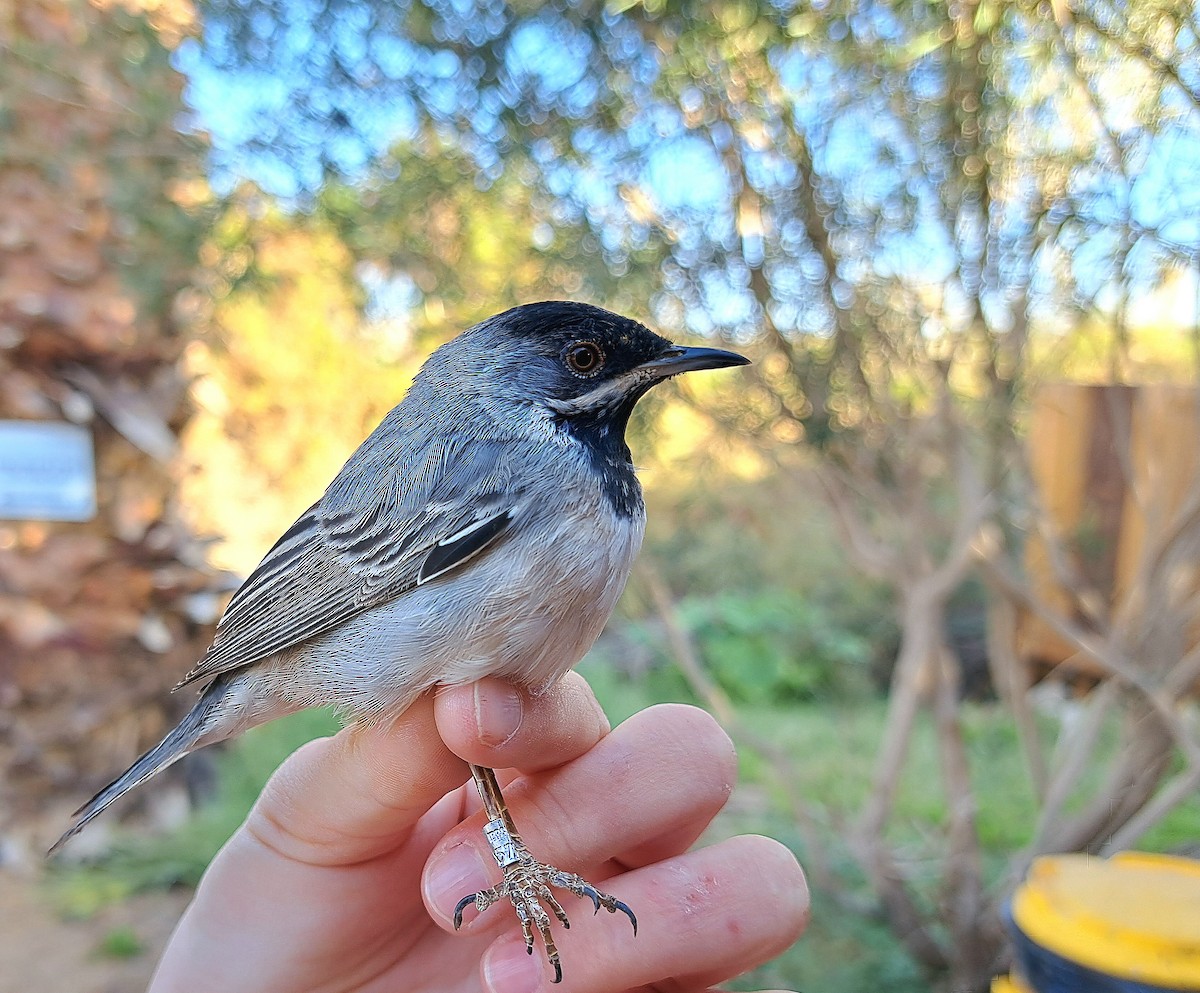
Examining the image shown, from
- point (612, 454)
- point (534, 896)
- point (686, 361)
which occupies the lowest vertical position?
point (534, 896)

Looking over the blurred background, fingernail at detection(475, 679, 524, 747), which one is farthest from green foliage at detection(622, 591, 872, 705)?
fingernail at detection(475, 679, 524, 747)

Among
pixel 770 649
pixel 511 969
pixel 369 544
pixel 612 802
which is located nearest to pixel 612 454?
pixel 369 544

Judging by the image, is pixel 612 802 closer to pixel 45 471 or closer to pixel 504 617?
pixel 504 617

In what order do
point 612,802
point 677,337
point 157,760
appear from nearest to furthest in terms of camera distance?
1. point 612,802
2. point 157,760
3. point 677,337

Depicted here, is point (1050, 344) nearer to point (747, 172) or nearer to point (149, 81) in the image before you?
point (747, 172)

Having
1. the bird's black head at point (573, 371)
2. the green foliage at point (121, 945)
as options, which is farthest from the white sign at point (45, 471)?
the bird's black head at point (573, 371)

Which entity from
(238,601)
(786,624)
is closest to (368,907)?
(238,601)

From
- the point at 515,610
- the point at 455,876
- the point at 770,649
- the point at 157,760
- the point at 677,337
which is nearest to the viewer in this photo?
the point at 515,610

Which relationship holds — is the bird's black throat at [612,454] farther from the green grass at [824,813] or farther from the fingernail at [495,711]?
the green grass at [824,813]

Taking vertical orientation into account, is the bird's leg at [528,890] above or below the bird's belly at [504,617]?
below
